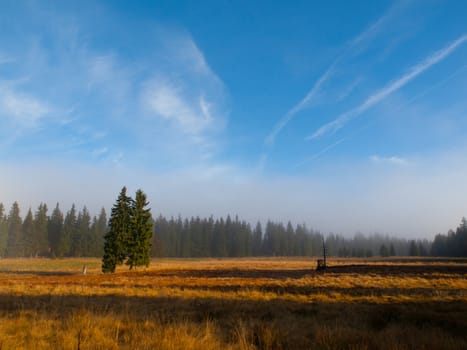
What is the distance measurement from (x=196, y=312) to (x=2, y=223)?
95828 millimetres

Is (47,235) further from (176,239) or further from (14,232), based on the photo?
(176,239)

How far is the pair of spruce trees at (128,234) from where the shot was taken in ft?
118

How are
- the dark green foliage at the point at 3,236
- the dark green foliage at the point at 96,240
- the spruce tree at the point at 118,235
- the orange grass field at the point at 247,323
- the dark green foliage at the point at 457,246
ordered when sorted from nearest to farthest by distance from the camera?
the orange grass field at the point at 247,323, the spruce tree at the point at 118,235, the dark green foliage at the point at 3,236, the dark green foliage at the point at 96,240, the dark green foliage at the point at 457,246

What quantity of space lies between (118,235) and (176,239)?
82694 millimetres

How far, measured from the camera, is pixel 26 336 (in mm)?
5984

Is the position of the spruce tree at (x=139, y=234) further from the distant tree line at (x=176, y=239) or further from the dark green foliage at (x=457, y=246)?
the dark green foliage at (x=457, y=246)

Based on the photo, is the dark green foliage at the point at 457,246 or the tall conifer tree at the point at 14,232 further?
the dark green foliage at the point at 457,246

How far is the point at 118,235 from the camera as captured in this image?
3669 centimetres

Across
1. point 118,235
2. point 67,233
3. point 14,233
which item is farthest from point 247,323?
point 14,233

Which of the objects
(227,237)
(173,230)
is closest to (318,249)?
(227,237)

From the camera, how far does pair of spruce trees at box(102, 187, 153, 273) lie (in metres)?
35.8

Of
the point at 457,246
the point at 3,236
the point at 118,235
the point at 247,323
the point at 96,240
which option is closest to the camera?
the point at 247,323

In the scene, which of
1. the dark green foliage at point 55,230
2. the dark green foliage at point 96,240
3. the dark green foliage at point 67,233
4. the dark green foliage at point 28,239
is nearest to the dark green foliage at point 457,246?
the dark green foliage at point 96,240

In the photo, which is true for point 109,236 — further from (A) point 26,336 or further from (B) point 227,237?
(B) point 227,237
